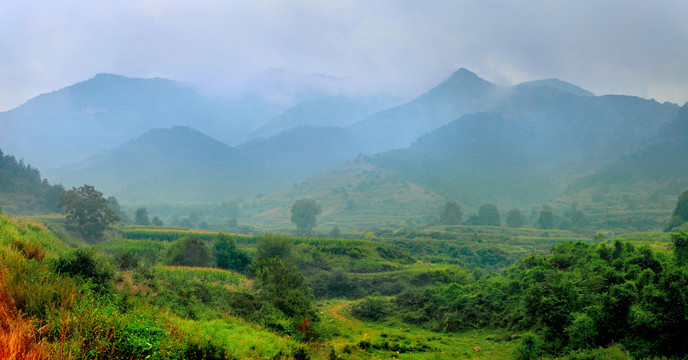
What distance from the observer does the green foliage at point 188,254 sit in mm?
39469

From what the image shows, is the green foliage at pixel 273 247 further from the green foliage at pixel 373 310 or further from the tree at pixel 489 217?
the tree at pixel 489 217

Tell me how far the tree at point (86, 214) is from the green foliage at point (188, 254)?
101ft

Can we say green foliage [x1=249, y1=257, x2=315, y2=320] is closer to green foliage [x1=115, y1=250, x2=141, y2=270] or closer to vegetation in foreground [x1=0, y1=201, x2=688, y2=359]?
vegetation in foreground [x1=0, y1=201, x2=688, y2=359]

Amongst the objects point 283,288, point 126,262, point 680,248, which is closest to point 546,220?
point 680,248

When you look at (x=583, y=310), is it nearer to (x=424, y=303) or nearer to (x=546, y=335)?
(x=546, y=335)

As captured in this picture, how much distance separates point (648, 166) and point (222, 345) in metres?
221

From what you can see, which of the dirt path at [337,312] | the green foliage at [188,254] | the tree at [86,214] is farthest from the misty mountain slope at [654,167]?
the tree at [86,214]

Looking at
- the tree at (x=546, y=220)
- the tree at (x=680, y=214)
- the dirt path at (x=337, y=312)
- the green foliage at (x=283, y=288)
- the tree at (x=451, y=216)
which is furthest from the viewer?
the tree at (x=451, y=216)

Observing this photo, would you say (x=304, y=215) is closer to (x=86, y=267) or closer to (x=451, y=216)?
(x=451, y=216)

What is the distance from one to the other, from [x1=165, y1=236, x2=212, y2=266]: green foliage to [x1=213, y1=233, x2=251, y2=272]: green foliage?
1.17 meters

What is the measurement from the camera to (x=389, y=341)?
82.1 ft

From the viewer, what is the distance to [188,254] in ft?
130

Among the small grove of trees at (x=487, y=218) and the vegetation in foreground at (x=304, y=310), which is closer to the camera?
the vegetation in foreground at (x=304, y=310)

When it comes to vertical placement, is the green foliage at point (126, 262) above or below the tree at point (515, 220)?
above
